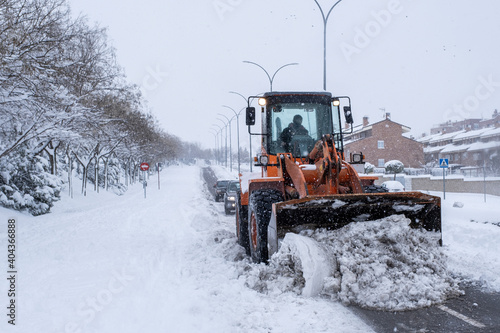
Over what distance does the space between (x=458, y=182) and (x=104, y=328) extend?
28.8 metres

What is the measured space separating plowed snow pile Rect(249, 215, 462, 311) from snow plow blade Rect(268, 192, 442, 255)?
0.17 metres

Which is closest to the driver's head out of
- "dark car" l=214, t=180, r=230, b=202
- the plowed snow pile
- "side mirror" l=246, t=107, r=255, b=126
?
"side mirror" l=246, t=107, r=255, b=126

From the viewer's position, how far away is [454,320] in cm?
436

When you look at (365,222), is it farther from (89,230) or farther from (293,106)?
(89,230)

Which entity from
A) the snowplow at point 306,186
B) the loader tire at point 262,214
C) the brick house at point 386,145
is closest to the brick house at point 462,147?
the brick house at point 386,145

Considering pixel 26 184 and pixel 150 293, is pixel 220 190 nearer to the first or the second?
pixel 26 184

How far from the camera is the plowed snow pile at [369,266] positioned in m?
4.89

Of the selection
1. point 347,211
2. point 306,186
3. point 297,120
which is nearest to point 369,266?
point 347,211

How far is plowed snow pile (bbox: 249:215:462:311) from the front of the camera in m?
4.89

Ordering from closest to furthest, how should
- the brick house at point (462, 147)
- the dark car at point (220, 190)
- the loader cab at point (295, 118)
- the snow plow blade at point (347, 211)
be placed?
the snow plow blade at point (347, 211) < the loader cab at point (295, 118) < the dark car at point (220, 190) < the brick house at point (462, 147)

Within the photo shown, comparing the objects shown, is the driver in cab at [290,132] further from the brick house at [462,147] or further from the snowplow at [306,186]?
the brick house at [462,147]

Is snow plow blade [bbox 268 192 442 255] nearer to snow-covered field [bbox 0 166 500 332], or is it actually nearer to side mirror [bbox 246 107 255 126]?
snow-covered field [bbox 0 166 500 332]

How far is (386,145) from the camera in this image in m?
54.4

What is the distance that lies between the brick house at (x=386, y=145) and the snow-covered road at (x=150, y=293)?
47164 mm
